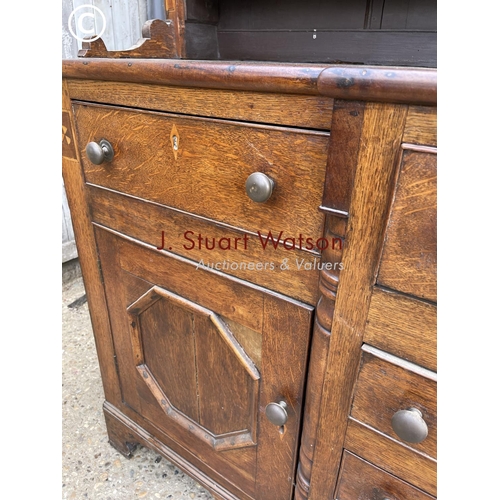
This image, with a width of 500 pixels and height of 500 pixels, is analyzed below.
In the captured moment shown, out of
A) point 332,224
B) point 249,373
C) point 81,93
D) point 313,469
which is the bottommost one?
point 313,469

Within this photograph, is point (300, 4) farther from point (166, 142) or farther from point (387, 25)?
point (166, 142)

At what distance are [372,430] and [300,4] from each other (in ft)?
2.52

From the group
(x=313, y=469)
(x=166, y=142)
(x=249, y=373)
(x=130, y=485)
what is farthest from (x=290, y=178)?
(x=130, y=485)

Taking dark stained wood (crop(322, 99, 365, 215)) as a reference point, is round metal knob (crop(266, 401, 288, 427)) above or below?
below

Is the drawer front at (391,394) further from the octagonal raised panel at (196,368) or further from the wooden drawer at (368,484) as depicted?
the octagonal raised panel at (196,368)

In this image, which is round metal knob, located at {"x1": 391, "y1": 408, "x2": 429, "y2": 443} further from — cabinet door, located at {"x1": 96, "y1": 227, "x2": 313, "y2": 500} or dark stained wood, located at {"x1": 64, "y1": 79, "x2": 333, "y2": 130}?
dark stained wood, located at {"x1": 64, "y1": 79, "x2": 333, "y2": 130}

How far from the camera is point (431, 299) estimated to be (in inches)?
15.9

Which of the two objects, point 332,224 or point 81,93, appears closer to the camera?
point 332,224

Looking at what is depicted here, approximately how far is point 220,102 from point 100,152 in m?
0.23

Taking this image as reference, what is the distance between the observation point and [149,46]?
622 mm

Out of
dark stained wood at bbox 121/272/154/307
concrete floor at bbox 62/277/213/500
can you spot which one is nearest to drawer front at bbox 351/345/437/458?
dark stained wood at bbox 121/272/154/307

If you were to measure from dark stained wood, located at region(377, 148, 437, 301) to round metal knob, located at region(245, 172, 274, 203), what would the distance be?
14 centimetres

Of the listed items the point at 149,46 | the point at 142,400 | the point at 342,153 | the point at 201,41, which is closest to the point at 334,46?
the point at 201,41

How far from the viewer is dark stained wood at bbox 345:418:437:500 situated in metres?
0.49
